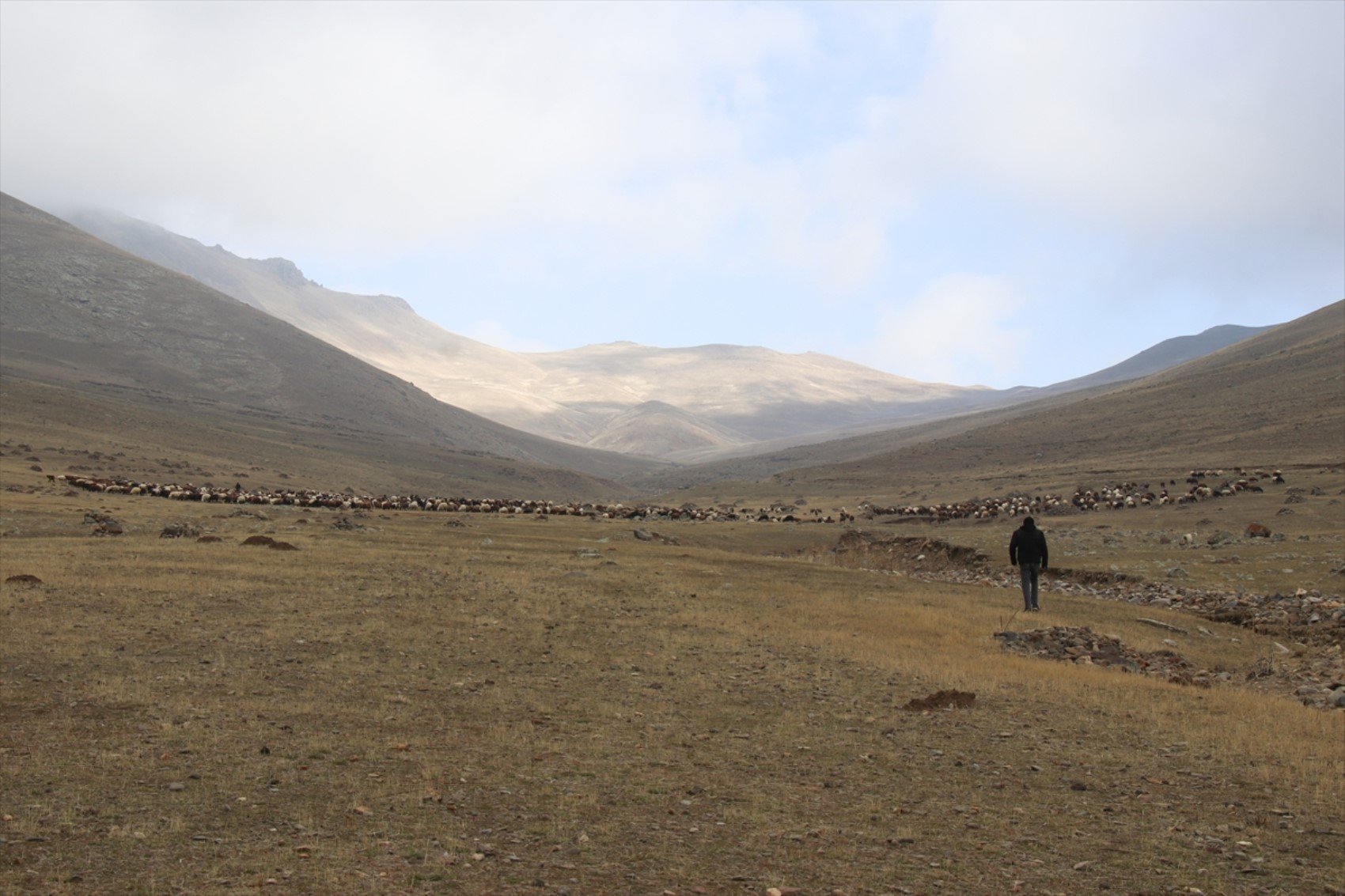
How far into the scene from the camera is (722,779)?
34.3 feet

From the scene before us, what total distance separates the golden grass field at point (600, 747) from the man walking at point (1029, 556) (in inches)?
36.0

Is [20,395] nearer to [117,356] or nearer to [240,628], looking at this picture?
[117,356]

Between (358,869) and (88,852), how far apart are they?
2.17 m

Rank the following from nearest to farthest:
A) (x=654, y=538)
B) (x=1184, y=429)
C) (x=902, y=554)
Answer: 1. (x=654, y=538)
2. (x=902, y=554)
3. (x=1184, y=429)

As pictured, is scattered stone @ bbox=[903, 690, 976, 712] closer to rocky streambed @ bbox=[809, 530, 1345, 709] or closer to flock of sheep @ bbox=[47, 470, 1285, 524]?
rocky streambed @ bbox=[809, 530, 1345, 709]

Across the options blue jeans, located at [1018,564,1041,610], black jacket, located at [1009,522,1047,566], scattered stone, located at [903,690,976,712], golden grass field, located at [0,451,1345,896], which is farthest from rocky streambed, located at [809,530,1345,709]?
scattered stone, located at [903,690,976,712]

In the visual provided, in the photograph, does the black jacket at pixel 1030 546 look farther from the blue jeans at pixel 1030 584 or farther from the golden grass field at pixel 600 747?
the golden grass field at pixel 600 747

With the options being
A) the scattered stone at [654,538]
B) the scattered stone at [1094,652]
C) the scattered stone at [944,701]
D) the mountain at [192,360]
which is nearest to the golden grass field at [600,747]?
the scattered stone at [944,701]

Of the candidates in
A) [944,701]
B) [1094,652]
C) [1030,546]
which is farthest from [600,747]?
[1030,546]

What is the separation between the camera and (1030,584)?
904 inches

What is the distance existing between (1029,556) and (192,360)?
140 m

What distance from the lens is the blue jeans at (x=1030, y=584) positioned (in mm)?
22500

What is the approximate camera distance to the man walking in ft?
73.6

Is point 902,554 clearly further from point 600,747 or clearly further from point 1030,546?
point 600,747
